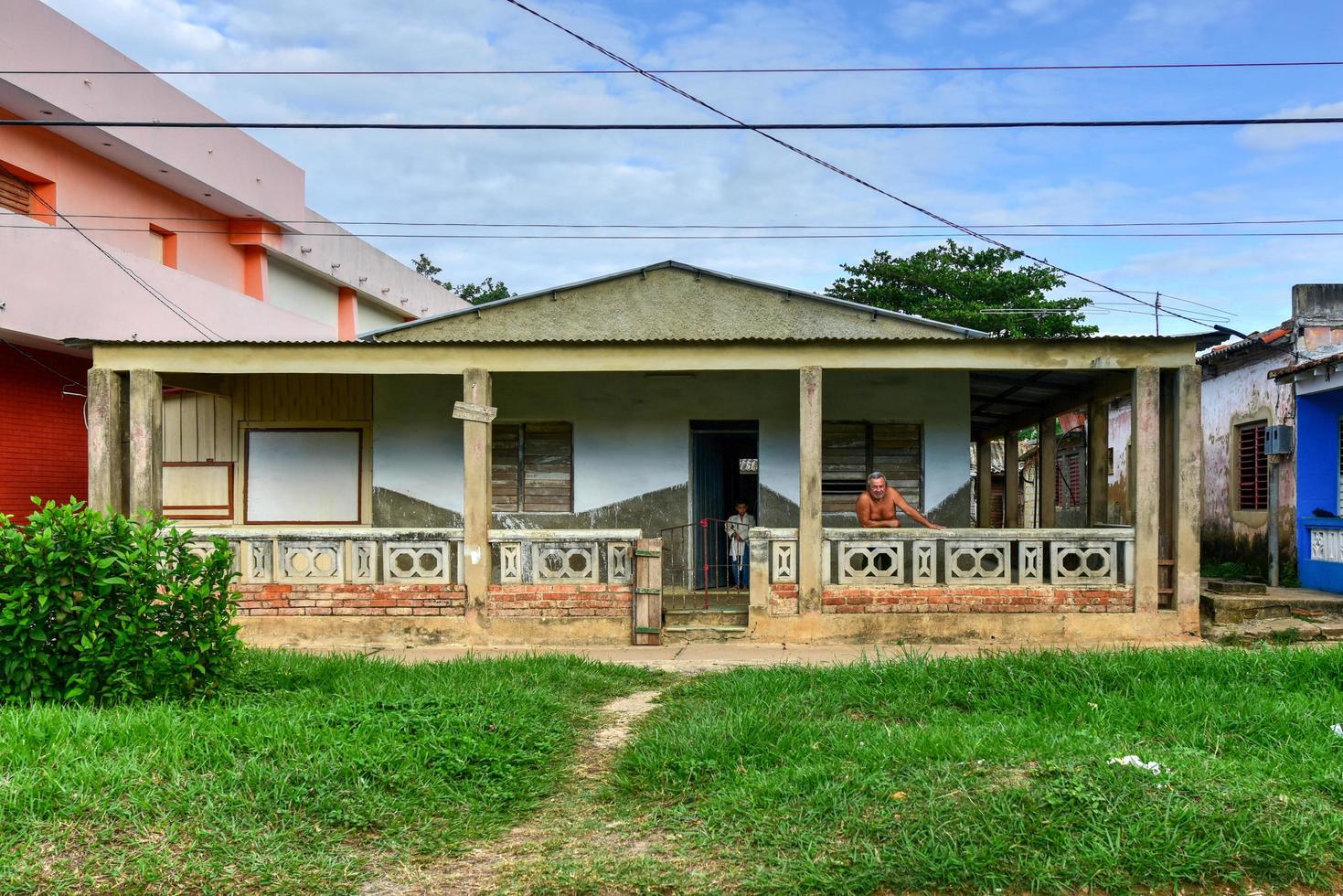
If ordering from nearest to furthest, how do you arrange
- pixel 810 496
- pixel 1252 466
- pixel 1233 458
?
pixel 810 496, pixel 1252 466, pixel 1233 458

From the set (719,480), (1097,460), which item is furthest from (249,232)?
(1097,460)

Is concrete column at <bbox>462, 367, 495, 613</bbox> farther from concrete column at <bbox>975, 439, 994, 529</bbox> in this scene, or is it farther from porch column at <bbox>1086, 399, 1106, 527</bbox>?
concrete column at <bbox>975, 439, 994, 529</bbox>

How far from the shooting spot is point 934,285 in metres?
34.4

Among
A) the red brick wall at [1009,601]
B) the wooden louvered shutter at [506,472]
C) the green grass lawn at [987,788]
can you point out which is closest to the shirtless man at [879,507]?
the red brick wall at [1009,601]

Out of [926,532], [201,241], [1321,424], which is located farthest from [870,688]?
[201,241]

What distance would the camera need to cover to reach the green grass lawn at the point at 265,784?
4223 mm

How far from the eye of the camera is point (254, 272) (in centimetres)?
1994

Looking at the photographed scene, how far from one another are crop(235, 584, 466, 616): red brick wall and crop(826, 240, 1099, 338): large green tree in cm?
2546

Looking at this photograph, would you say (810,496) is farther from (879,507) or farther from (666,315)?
(666,315)

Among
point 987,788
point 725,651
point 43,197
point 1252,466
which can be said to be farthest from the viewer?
point 1252,466

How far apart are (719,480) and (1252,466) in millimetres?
Answer: 8636

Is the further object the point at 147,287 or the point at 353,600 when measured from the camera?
the point at 147,287

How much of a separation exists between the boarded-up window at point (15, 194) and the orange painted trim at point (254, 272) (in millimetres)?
5531

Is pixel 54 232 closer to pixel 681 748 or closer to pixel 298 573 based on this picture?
pixel 298 573
